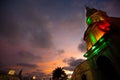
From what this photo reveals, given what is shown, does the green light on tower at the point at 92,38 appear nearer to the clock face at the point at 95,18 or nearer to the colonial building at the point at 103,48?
the colonial building at the point at 103,48

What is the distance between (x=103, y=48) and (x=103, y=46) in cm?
40

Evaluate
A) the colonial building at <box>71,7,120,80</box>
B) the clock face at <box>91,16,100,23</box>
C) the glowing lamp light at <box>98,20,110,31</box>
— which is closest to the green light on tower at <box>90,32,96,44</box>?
the colonial building at <box>71,7,120,80</box>

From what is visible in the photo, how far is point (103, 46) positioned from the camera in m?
19.1

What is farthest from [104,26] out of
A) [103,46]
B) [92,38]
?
[103,46]

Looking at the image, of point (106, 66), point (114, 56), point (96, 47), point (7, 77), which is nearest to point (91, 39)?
point (96, 47)

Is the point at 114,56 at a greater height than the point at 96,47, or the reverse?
the point at 96,47

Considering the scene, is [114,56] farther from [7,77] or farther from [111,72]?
[7,77]

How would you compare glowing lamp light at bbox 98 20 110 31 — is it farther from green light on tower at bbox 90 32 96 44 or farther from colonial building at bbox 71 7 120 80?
green light on tower at bbox 90 32 96 44

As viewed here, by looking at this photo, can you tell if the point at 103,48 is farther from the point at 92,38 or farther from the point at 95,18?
the point at 95,18

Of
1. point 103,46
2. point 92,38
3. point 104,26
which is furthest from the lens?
point 92,38

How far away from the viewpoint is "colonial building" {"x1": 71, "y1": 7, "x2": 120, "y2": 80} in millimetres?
16859

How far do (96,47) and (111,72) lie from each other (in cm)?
583

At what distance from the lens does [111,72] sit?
66.1 ft

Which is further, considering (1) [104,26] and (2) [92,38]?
(2) [92,38]
